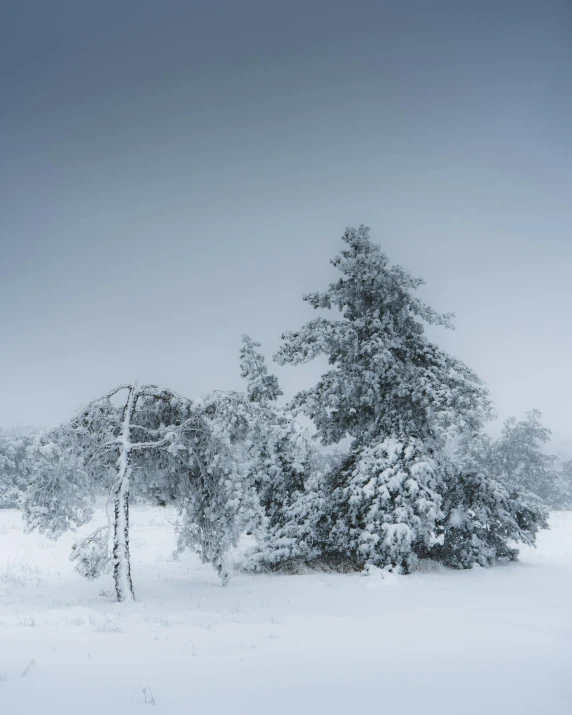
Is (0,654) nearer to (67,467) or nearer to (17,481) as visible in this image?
(67,467)

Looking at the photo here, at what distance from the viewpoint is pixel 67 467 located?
10.3 metres

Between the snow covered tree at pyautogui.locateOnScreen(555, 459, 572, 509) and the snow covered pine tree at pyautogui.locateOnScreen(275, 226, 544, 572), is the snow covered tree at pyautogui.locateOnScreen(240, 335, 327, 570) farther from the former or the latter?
the snow covered tree at pyautogui.locateOnScreen(555, 459, 572, 509)

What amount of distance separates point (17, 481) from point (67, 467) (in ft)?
144

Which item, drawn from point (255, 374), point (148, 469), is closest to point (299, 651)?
point (148, 469)

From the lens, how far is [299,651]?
495 cm

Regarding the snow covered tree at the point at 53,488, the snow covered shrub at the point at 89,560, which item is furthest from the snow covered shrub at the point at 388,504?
the snow covered tree at the point at 53,488

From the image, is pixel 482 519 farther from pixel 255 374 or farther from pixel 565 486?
pixel 565 486

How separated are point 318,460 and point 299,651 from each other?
975 cm

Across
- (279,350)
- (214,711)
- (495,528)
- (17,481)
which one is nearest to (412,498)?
(495,528)

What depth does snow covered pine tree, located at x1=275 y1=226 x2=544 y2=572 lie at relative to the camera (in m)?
11.7

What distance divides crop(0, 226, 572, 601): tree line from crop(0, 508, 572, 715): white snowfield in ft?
5.53

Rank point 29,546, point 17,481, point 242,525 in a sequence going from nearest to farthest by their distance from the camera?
point 242,525 → point 29,546 → point 17,481

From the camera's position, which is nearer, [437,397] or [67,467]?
[67,467]

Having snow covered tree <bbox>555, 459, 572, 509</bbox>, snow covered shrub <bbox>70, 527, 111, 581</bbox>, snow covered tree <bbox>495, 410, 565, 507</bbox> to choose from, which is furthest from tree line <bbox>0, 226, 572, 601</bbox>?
snow covered tree <bbox>555, 459, 572, 509</bbox>
